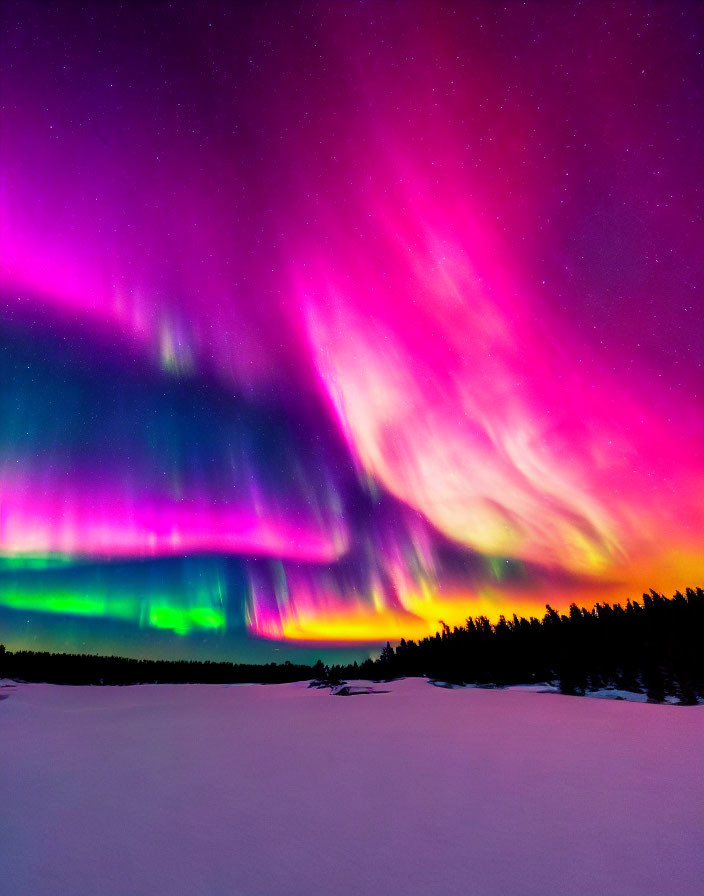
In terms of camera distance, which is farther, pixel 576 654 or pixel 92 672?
pixel 92 672

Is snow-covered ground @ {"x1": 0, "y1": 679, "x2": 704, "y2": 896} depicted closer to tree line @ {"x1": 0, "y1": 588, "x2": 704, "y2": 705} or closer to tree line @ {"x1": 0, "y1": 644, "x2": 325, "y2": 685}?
tree line @ {"x1": 0, "y1": 588, "x2": 704, "y2": 705}

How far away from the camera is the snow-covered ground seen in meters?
5.31

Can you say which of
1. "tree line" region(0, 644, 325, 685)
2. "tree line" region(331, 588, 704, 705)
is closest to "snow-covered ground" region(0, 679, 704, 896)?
"tree line" region(331, 588, 704, 705)

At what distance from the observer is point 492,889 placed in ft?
16.3

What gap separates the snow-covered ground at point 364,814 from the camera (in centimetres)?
531

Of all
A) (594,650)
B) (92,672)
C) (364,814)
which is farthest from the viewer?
(92,672)

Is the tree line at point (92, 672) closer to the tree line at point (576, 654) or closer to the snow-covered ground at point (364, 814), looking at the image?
the tree line at point (576, 654)

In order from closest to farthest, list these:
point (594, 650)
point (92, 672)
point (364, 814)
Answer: point (364, 814) → point (594, 650) → point (92, 672)

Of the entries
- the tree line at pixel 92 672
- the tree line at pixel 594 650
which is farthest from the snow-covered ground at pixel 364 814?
the tree line at pixel 92 672

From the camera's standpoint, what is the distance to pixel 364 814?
23.8ft

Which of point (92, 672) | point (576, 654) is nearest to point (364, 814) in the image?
point (576, 654)

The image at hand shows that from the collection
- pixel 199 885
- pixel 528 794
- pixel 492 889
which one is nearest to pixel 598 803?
pixel 528 794

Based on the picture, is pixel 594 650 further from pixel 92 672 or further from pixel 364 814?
pixel 92 672

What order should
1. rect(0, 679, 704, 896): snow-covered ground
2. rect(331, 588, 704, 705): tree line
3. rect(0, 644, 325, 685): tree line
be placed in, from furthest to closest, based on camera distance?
rect(0, 644, 325, 685): tree line, rect(331, 588, 704, 705): tree line, rect(0, 679, 704, 896): snow-covered ground
